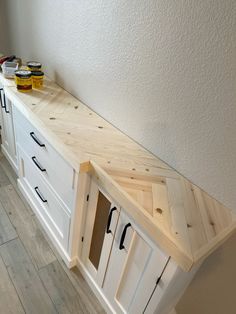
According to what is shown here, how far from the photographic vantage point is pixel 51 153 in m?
1.12

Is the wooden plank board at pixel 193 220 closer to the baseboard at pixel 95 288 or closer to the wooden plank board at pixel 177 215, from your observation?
the wooden plank board at pixel 177 215

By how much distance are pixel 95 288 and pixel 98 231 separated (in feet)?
1.24

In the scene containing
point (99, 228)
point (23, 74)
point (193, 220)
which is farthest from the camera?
point (23, 74)

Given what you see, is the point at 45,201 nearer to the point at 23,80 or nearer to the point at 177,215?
the point at 23,80

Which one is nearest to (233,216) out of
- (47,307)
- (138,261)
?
(138,261)

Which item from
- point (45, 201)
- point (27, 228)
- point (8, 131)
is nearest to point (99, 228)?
point (45, 201)

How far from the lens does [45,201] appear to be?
4.56 feet

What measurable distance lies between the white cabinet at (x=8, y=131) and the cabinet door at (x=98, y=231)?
93 centimetres

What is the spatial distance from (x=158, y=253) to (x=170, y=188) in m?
0.24

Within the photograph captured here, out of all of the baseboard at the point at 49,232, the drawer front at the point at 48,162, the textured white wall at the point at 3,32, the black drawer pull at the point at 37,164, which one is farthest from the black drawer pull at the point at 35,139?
the textured white wall at the point at 3,32

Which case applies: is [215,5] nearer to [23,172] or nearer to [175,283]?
[175,283]

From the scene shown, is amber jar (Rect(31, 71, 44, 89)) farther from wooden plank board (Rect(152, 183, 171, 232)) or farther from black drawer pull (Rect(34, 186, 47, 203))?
wooden plank board (Rect(152, 183, 171, 232))

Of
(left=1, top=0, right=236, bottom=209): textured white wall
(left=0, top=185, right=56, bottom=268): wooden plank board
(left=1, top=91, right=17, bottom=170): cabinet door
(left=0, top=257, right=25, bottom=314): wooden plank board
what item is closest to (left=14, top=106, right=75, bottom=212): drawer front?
(left=1, top=91, right=17, bottom=170): cabinet door

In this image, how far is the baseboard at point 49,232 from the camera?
4.42ft
